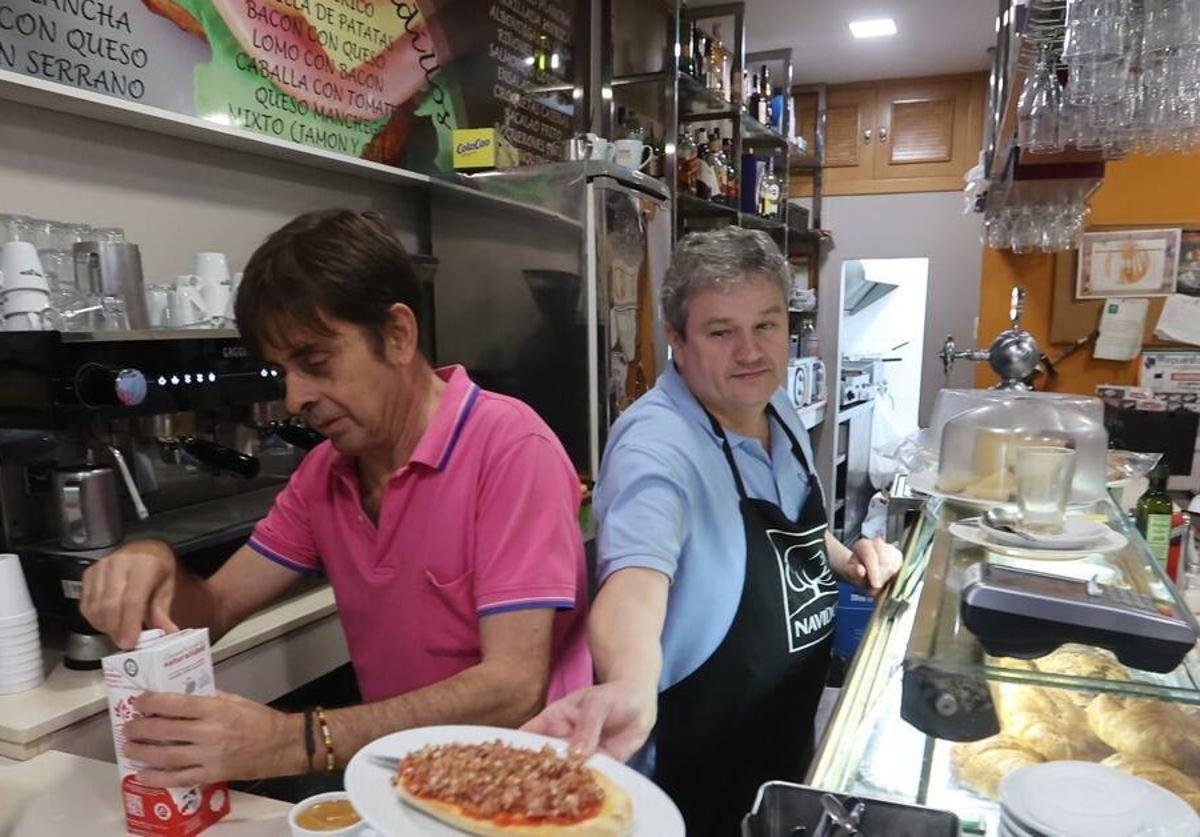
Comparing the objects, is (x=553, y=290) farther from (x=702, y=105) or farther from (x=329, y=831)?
(x=702, y=105)

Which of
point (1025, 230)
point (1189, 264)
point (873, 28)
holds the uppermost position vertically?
point (873, 28)

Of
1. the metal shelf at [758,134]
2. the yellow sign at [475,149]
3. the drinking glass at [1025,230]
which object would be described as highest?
the metal shelf at [758,134]

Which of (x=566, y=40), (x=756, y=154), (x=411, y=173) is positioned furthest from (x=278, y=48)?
(x=756, y=154)

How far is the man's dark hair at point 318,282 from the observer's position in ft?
3.87

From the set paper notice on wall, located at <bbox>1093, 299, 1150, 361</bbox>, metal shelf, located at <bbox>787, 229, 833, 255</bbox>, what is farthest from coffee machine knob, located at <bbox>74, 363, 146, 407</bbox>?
metal shelf, located at <bbox>787, 229, 833, 255</bbox>

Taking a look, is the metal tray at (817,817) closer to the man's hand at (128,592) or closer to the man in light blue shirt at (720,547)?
the man in light blue shirt at (720,547)

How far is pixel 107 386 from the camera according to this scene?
55.3 inches

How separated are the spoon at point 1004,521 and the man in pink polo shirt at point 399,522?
2.33 feet

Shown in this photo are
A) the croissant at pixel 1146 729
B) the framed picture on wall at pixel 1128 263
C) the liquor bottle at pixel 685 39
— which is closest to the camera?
the croissant at pixel 1146 729

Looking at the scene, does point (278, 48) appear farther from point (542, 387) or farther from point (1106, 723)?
point (1106, 723)

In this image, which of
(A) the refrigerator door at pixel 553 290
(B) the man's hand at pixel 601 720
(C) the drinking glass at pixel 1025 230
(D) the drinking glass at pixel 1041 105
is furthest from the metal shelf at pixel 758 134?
(B) the man's hand at pixel 601 720

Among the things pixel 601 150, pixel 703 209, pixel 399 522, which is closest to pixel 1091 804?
pixel 399 522

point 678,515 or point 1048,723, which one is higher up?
point 678,515

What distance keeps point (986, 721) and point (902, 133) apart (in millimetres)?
5656
